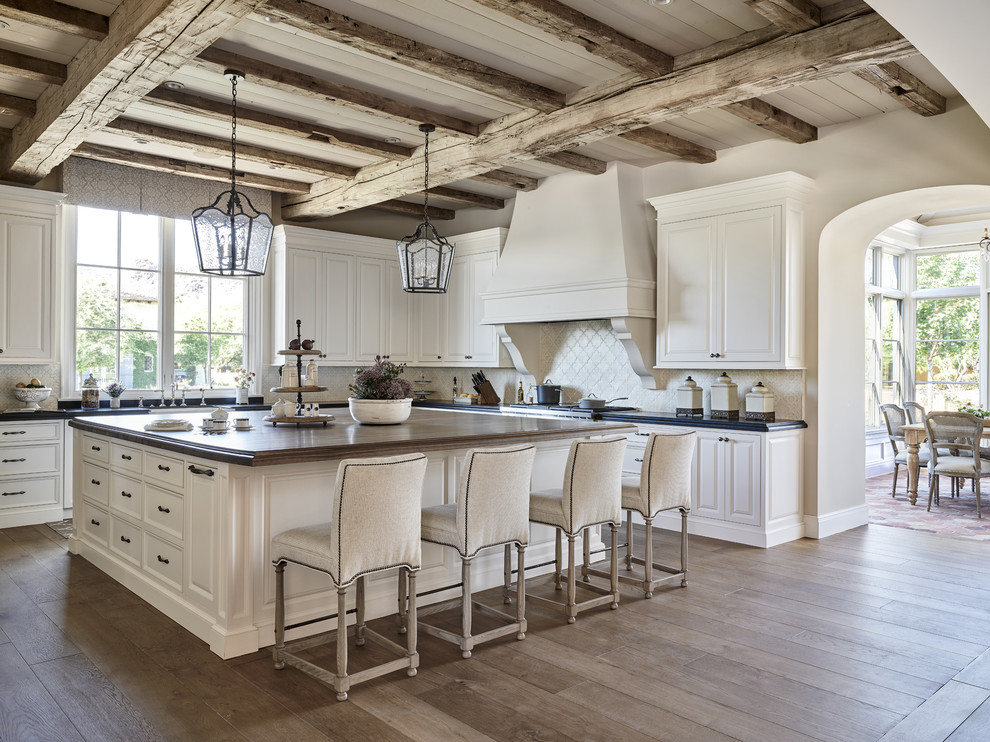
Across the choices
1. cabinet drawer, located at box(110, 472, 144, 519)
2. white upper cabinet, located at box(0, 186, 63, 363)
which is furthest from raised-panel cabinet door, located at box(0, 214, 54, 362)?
cabinet drawer, located at box(110, 472, 144, 519)

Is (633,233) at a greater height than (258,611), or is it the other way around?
(633,233)

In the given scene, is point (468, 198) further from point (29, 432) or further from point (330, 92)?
point (29, 432)

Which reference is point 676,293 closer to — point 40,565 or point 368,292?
point 368,292

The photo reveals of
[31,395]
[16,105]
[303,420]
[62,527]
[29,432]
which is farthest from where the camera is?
[31,395]

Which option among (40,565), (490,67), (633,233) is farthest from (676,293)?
(40,565)

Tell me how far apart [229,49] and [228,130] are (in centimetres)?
139

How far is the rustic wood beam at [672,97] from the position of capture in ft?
11.3

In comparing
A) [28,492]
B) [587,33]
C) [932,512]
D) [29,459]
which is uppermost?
[587,33]

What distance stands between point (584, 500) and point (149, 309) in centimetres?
491

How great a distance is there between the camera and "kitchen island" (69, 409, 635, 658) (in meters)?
3.22

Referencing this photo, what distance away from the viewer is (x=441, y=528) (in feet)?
Result: 10.9

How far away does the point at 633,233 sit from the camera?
20.1 feet

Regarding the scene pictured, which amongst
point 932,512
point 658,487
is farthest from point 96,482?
point 932,512

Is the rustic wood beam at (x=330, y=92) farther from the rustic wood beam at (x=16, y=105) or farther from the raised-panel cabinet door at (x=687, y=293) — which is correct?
the raised-panel cabinet door at (x=687, y=293)
